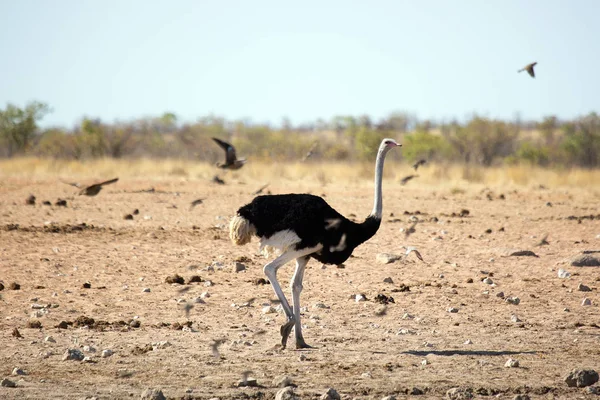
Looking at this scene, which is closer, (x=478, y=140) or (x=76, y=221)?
(x=76, y=221)

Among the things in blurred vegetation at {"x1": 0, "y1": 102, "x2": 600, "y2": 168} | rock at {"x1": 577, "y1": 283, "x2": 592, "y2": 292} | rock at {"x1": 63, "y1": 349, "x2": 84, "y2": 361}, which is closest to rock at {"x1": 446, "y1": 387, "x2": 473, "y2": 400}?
rock at {"x1": 63, "y1": 349, "x2": 84, "y2": 361}

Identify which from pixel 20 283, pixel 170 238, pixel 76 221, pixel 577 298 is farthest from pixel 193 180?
pixel 577 298

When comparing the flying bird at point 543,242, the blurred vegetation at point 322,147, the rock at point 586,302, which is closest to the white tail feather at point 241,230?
the rock at point 586,302

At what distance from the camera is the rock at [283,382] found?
650 centimetres

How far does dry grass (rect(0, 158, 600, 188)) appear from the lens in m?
25.1

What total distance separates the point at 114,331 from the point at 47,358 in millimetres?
965

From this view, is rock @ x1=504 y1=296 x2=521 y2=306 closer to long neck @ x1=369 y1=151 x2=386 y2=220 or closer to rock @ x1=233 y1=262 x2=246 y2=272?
long neck @ x1=369 y1=151 x2=386 y2=220

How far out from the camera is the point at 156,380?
6.76m

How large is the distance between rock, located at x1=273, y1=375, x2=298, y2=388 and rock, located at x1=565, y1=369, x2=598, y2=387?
1.87 m

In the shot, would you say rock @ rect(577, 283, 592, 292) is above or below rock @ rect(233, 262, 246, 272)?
below

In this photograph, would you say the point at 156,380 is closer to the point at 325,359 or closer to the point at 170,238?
the point at 325,359

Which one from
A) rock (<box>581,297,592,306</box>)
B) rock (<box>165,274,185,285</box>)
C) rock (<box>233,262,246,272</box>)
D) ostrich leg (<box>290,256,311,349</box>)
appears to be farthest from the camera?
rock (<box>233,262,246,272</box>)

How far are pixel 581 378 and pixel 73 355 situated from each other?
366 cm

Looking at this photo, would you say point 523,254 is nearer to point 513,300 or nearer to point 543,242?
point 543,242
